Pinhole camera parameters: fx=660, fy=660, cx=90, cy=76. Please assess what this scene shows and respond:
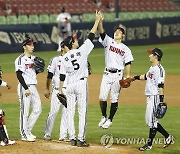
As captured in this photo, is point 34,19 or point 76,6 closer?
point 34,19

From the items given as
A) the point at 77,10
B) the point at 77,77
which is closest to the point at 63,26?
the point at 77,10

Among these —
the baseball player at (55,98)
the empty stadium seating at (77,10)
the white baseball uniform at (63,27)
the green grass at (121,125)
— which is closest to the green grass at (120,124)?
the green grass at (121,125)

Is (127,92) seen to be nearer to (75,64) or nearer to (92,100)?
(92,100)

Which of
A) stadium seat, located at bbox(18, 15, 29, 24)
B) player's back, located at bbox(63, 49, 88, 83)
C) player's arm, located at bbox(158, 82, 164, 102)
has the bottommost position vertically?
stadium seat, located at bbox(18, 15, 29, 24)

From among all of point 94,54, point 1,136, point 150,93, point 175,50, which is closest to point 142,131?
point 150,93

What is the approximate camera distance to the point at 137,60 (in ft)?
92.7

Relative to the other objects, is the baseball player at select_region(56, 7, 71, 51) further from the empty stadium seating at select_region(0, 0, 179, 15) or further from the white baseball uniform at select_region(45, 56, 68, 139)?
the white baseball uniform at select_region(45, 56, 68, 139)

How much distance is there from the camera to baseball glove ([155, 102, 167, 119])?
38.7ft

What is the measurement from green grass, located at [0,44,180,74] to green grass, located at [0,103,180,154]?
714 centimetres

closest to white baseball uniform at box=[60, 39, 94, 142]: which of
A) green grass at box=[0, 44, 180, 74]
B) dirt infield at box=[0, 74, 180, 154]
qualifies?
dirt infield at box=[0, 74, 180, 154]

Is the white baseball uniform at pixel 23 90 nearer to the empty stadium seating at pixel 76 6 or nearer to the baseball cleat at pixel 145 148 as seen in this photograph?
the baseball cleat at pixel 145 148

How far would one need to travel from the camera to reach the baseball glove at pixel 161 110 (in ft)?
38.7

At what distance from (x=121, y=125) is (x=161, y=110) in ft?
10.3

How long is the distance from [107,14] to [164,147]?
24734 mm
